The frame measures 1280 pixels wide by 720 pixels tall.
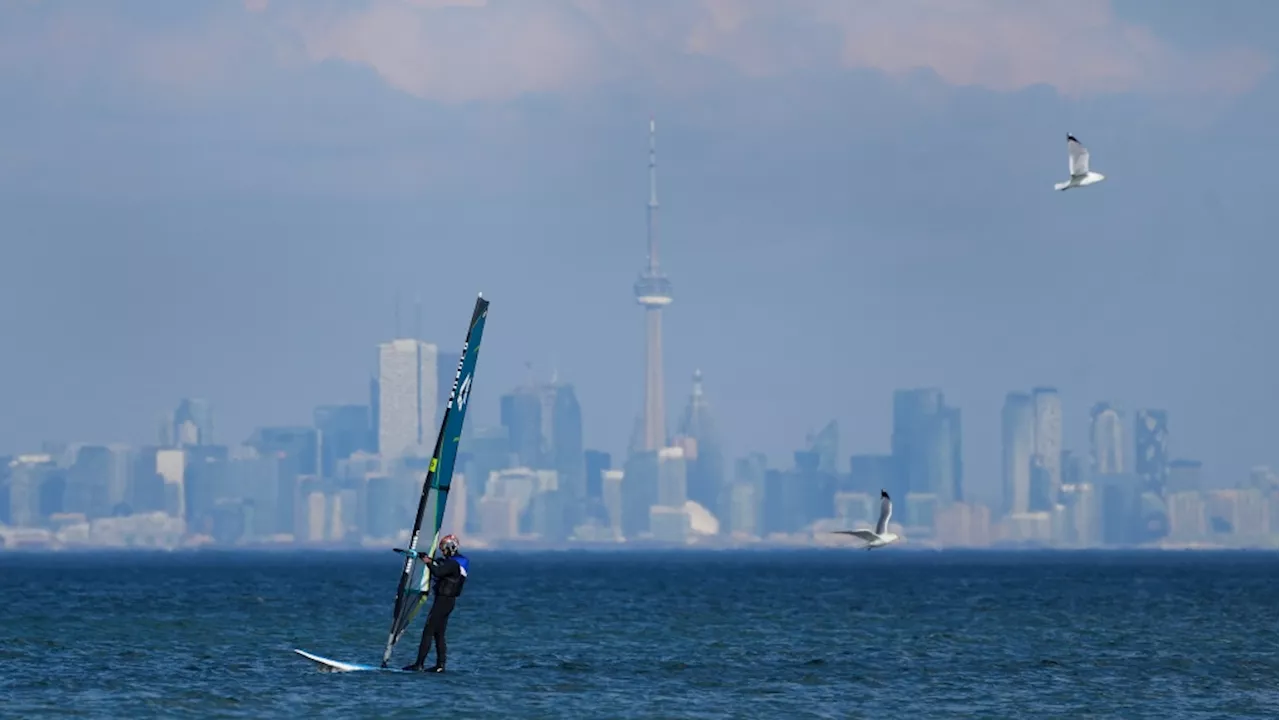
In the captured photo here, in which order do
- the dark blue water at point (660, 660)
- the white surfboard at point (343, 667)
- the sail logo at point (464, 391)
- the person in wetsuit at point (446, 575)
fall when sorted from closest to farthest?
1. the dark blue water at point (660, 660)
2. the person in wetsuit at point (446, 575)
3. the sail logo at point (464, 391)
4. the white surfboard at point (343, 667)

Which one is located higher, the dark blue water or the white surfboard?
the white surfboard

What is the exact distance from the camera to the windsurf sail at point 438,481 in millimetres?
43938

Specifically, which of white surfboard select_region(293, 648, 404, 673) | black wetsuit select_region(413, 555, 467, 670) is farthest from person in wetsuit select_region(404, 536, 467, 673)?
white surfboard select_region(293, 648, 404, 673)

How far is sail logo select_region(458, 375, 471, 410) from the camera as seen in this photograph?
151 feet

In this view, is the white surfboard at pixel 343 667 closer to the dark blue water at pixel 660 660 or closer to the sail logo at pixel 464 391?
the dark blue water at pixel 660 660

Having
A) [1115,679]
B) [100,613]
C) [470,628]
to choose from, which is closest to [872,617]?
[470,628]

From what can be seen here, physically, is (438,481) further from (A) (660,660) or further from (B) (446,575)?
(A) (660,660)

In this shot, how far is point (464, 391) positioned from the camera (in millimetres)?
46125

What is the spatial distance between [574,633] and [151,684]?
1033 inches

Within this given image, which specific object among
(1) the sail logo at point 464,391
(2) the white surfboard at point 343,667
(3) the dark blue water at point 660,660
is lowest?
(3) the dark blue water at point 660,660

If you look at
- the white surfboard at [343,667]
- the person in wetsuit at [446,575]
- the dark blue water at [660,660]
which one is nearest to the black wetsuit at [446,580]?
the person in wetsuit at [446,575]

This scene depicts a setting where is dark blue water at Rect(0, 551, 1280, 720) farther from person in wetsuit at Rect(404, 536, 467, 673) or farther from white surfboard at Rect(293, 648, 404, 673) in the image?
person in wetsuit at Rect(404, 536, 467, 673)

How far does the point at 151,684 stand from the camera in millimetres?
47469

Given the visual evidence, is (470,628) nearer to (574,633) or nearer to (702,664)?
(574,633)
